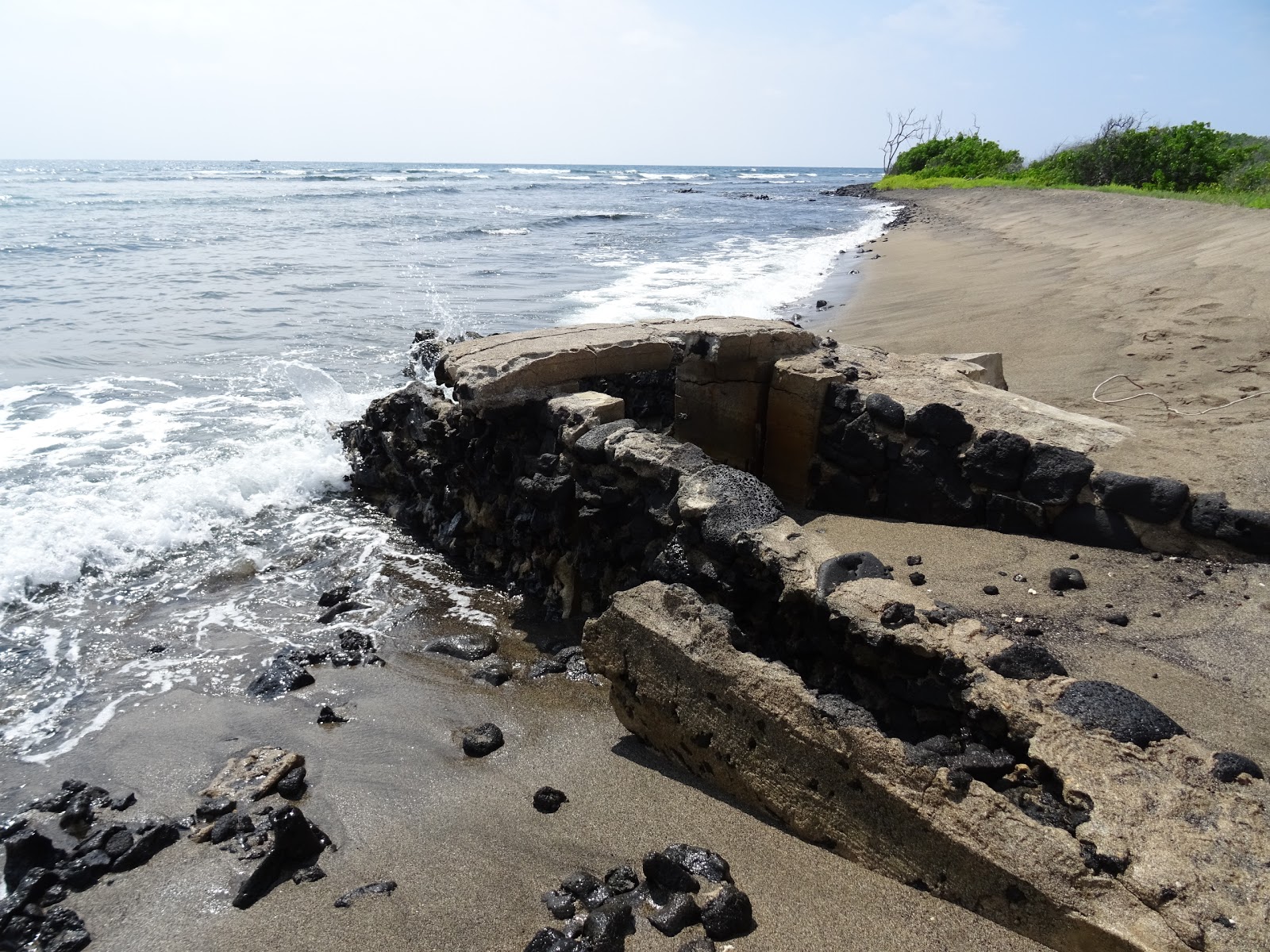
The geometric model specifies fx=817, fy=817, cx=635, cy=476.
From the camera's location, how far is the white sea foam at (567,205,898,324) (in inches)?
532

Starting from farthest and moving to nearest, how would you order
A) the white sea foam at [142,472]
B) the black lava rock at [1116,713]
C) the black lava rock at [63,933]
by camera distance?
the white sea foam at [142,472]
the black lava rock at [63,933]
the black lava rock at [1116,713]

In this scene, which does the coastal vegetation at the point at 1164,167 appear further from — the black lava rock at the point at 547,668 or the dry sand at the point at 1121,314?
the black lava rock at the point at 547,668

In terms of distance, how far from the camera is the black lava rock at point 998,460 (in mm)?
4754

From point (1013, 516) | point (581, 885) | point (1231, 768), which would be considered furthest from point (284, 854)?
point (1013, 516)

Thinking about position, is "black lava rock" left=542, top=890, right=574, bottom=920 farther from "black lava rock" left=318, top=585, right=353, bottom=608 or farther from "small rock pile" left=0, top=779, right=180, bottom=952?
"black lava rock" left=318, top=585, right=353, bottom=608

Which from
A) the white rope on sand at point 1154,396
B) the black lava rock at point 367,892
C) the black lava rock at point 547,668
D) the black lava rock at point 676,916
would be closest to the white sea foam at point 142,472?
the black lava rock at point 547,668

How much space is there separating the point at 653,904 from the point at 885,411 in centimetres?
348

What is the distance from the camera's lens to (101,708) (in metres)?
4.18

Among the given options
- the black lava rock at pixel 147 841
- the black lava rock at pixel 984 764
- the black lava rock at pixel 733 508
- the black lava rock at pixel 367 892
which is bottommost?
the black lava rock at pixel 147 841

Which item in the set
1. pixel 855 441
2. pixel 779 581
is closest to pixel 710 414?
pixel 855 441

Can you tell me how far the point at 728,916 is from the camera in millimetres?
2443

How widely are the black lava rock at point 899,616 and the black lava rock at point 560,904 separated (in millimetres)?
1400

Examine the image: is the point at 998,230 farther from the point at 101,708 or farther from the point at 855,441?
the point at 101,708

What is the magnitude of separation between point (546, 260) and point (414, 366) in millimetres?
12560
